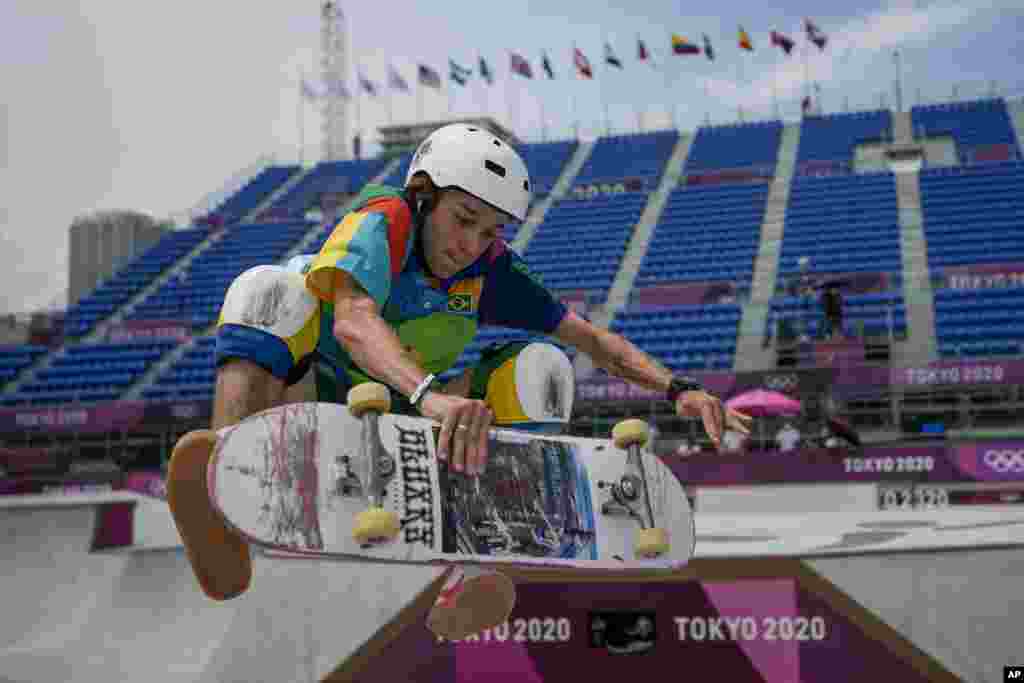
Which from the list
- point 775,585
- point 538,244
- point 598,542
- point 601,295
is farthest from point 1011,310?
point 598,542

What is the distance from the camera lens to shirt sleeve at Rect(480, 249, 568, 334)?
137 inches

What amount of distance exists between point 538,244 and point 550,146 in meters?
9.86

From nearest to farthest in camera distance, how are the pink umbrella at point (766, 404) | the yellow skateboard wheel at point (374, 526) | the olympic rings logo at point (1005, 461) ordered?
the yellow skateboard wheel at point (374, 526) < the olympic rings logo at point (1005, 461) < the pink umbrella at point (766, 404)

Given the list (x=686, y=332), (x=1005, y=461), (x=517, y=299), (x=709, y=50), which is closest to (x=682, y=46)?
(x=709, y=50)

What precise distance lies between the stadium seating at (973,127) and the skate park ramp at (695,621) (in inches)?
1067

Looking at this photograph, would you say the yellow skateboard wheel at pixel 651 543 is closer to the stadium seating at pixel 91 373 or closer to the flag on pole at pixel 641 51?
the stadium seating at pixel 91 373

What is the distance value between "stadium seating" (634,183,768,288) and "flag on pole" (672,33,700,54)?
282 inches

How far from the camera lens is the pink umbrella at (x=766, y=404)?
14922 mm

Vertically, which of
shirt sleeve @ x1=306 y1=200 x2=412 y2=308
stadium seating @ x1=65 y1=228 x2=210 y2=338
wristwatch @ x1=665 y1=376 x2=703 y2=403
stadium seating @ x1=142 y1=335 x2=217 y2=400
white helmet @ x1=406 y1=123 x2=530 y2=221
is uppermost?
stadium seating @ x1=65 y1=228 x2=210 y2=338

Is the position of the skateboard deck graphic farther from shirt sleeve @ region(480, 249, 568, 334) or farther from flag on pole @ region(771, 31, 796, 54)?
flag on pole @ region(771, 31, 796, 54)

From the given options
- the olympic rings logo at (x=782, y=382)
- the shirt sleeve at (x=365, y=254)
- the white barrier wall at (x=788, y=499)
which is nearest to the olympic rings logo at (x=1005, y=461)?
the white barrier wall at (x=788, y=499)

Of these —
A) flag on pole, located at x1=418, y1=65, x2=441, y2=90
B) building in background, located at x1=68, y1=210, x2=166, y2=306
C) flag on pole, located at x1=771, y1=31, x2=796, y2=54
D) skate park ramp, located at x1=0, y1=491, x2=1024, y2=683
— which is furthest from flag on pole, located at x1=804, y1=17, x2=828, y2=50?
skate park ramp, located at x1=0, y1=491, x2=1024, y2=683

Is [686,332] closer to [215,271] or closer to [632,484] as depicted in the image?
[215,271]

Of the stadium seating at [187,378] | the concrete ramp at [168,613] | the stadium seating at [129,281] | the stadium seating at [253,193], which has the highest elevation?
the stadium seating at [253,193]
